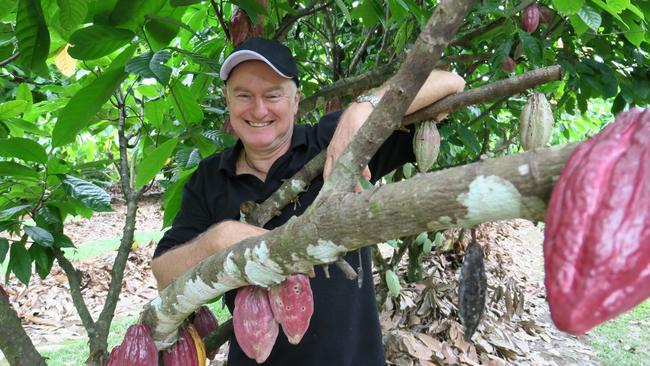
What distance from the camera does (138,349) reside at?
1.00 meters

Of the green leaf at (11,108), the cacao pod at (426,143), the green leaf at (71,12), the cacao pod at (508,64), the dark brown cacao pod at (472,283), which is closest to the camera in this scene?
the green leaf at (71,12)

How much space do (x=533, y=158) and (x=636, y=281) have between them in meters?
0.13

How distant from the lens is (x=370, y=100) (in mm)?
1213

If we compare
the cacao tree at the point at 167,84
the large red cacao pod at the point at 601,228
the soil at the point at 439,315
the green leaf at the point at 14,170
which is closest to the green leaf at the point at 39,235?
the cacao tree at the point at 167,84

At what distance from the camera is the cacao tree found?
3.51 feet

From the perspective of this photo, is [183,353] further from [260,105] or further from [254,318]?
[260,105]

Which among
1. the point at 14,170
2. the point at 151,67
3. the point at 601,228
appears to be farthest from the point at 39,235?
the point at 601,228

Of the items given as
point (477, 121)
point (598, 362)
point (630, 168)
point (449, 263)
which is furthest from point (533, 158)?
point (449, 263)

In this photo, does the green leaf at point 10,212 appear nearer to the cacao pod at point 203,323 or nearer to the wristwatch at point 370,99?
the cacao pod at point 203,323

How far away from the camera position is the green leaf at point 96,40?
1103 mm

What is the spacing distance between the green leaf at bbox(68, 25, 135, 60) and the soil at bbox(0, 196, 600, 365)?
120 cm

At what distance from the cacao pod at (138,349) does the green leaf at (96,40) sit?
22.9 inches

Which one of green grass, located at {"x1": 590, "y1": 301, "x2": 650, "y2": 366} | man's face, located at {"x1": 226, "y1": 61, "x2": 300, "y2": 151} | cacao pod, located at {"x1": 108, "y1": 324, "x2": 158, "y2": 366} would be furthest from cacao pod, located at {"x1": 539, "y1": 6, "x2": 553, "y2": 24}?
green grass, located at {"x1": 590, "y1": 301, "x2": 650, "y2": 366}

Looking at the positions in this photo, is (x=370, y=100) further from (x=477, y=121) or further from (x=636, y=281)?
(x=477, y=121)
